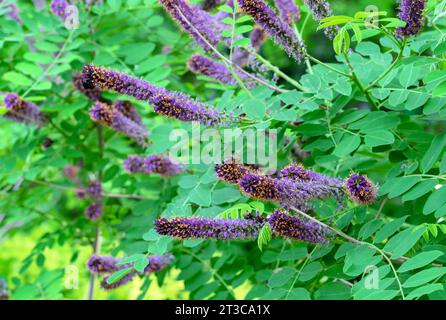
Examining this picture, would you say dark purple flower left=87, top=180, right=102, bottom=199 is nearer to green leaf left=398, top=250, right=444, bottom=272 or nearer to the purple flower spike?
the purple flower spike

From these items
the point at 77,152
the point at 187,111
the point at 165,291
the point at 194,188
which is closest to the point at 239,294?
the point at 165,291

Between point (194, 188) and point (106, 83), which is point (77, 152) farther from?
point (106, 83)

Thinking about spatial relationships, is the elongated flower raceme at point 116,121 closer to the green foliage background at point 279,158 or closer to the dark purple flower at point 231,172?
the green foliage background at point 279,158

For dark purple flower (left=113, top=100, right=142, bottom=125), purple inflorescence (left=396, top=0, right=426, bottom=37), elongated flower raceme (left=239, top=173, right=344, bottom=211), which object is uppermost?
purple inflorescence (left=396, top=0, right=426, bottom=37)

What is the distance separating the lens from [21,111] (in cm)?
208

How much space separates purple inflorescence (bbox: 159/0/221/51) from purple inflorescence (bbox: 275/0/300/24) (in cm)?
17

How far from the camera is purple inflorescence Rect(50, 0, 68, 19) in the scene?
217 cm

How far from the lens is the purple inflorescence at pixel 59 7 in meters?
2.17

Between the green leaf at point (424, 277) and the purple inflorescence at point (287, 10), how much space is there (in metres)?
0.75

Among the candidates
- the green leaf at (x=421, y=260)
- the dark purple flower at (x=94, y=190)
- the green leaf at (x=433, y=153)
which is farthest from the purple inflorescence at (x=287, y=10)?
the dark purple flower at (x=94, y=190)

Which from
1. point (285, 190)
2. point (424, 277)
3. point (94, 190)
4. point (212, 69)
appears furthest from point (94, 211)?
point (424, 277)

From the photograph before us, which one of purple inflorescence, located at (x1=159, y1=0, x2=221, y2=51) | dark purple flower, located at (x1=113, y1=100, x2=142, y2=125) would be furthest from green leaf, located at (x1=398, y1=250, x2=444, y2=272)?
dark purple flower, located at (x1=113, y1=100, x2=142, y2=125)
